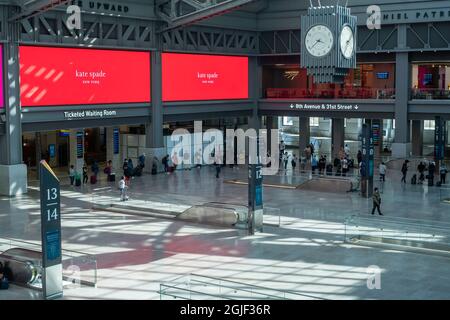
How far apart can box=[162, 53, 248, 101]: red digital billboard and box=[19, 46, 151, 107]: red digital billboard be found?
1956mm

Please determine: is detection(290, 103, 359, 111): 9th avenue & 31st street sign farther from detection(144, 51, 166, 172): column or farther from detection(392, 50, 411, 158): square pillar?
detection(144, 51, 166, 172): column

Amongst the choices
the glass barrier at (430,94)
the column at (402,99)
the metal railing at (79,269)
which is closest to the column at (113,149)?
the column at (402,99)

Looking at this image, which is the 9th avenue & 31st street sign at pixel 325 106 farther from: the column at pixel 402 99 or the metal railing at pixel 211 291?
the metal railing at pixel 211 291

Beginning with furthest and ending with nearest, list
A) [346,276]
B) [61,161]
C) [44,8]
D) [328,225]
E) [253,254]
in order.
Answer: [61,161] → [44,8] → [328,225] → [253,254] → [346,276]

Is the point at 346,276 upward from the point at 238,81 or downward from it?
downward

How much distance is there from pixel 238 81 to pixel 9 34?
19.1 meters

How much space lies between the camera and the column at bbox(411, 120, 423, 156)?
157 feet

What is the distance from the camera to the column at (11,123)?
32.1 m

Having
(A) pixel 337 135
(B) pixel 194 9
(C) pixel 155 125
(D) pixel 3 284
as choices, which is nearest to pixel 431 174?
(A) pixel 337 135

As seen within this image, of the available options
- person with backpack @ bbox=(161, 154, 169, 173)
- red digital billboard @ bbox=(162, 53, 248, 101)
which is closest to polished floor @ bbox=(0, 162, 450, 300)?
person with backpack @ bbox=(161, 154, 169, 173)

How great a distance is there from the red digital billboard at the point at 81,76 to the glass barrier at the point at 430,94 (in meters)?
16.9

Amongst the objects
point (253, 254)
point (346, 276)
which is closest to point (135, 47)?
point (253, 254)
